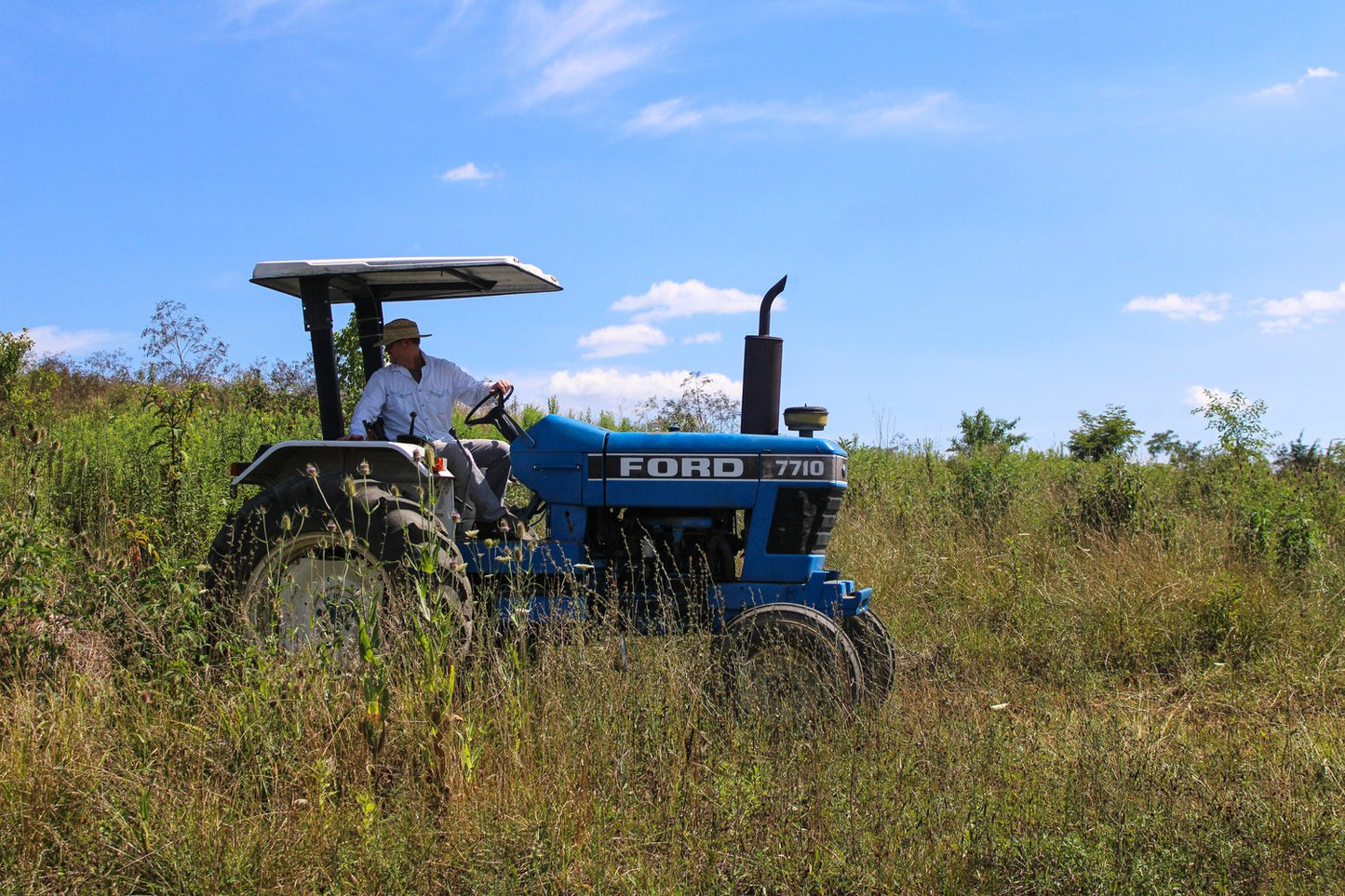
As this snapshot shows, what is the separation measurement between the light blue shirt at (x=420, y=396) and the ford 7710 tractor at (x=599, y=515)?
14cm

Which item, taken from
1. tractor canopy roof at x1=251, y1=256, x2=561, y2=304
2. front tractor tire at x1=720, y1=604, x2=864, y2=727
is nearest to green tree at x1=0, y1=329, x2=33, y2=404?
tractor canopy roof at x1=251, y1=256, x2=561, y2=304

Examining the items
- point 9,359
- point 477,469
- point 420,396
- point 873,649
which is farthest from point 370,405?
point 9,359

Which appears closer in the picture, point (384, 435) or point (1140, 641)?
point (384, 435)

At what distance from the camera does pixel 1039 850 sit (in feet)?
10.1

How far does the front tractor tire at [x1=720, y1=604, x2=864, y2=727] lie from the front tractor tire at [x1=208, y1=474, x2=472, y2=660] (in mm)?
1089

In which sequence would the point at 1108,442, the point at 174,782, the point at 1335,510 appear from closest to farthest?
the point at 174,782, the point at 1335,510, the point at 1108,442

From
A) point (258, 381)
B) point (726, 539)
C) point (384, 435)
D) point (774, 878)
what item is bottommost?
point (774, 878)

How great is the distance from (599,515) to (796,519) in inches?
36.3

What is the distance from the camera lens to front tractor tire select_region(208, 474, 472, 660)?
4219 mm

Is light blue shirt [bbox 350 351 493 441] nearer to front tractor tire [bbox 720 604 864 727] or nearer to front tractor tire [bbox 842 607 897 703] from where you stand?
front tractor tire [bbox 720 604 864 727]

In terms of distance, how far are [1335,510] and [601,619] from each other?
7.30 meters

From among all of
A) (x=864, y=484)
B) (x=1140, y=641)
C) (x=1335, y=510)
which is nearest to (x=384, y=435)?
(x=1140, y=641)

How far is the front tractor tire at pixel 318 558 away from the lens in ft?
13.8

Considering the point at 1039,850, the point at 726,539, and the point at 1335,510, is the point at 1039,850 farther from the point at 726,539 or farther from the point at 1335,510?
the point at 1335,510
